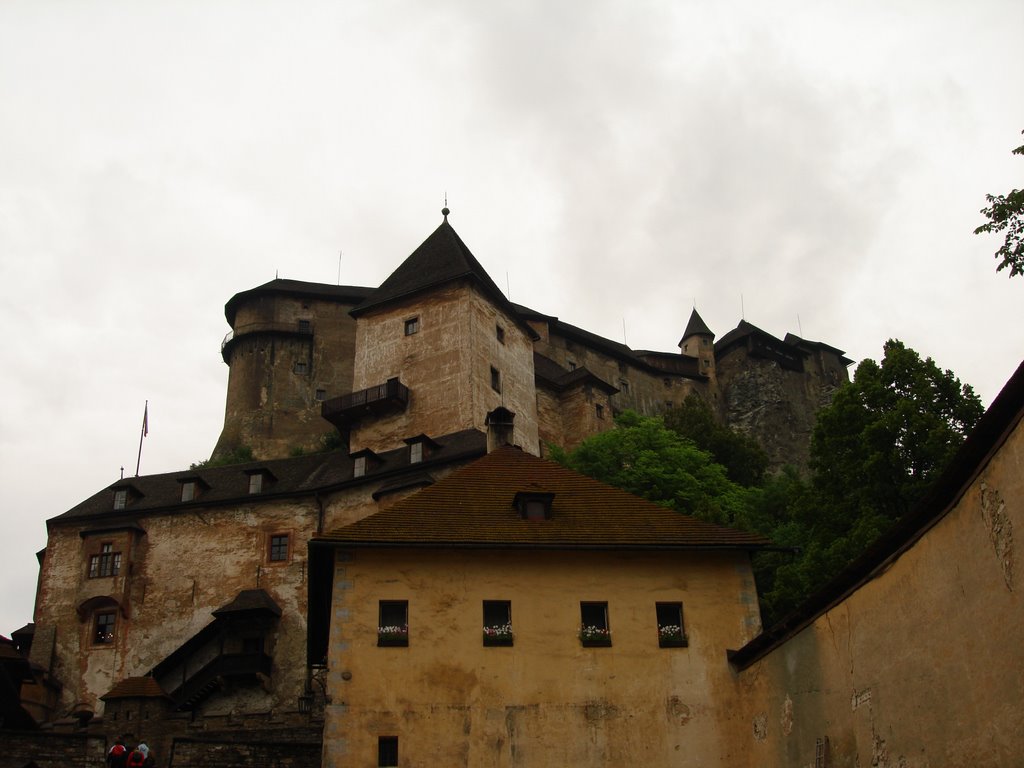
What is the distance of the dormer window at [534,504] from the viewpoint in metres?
22.6

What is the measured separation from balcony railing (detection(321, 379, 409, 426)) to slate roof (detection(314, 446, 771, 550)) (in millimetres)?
24346

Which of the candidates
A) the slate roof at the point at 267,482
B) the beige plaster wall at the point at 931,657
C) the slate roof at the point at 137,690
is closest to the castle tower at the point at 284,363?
the slate roof at the point at 267,482

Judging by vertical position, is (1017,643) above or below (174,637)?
below

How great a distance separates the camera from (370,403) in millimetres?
49125

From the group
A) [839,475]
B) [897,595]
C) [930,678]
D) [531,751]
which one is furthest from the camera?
[839,475]

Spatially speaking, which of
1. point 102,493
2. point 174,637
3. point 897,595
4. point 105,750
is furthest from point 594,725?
point 102,493

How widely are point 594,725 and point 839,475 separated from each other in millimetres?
13503

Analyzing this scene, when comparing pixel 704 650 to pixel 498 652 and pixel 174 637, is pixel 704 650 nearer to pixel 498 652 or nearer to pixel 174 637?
pixel 498 652

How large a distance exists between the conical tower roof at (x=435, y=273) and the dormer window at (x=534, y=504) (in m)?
28.7

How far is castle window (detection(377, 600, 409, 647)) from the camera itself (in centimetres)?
2042

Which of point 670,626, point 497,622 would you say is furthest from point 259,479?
point 670,626

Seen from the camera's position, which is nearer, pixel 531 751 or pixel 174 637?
pixel 531 751

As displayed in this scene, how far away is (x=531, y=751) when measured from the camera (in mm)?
19750

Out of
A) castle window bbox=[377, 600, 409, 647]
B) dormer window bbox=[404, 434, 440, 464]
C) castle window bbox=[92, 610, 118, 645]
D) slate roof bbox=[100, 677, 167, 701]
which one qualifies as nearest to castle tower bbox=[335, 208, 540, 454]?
dormer window bbox=[404, 434, 440, 464]
